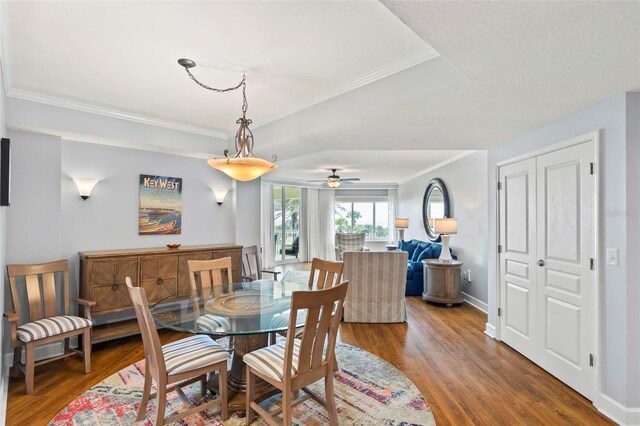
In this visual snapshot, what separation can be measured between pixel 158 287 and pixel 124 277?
1.21ft

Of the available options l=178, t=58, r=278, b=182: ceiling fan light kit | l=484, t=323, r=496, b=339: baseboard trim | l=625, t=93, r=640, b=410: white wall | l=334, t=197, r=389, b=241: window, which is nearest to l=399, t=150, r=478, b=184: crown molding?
l=334, t=197, r=389, b=241: window

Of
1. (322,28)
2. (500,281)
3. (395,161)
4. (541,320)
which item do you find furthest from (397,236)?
(322,28)

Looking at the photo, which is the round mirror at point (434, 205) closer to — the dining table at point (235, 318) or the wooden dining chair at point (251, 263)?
Answer: the wooden dining chair at point (251, 263)

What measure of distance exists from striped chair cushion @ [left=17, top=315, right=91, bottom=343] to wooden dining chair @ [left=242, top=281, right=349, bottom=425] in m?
1.82

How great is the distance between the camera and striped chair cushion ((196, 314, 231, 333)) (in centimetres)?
206

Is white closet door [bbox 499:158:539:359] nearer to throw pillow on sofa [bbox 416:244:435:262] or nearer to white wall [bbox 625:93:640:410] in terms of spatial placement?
white wall [bbox 625:93:640:410]

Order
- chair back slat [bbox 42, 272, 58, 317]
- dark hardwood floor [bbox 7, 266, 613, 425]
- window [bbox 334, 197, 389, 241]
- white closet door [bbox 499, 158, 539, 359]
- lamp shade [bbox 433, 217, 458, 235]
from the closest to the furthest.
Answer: dark hardwood floor [bbox 7, 266, 613, 425], chair back slat [bbox 42, 272, 58, 317], white closet door [bbox 499, 158, 539, 359], lamp shade [bbox 433, 217, 458, 235], window [bbox 334, 197, 389, 241]

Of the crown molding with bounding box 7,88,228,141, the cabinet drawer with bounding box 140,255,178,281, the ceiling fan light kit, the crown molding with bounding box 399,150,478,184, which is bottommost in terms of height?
the cabinet drawer with bounding box 140,255,178,281

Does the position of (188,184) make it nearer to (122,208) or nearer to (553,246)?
(122,208)

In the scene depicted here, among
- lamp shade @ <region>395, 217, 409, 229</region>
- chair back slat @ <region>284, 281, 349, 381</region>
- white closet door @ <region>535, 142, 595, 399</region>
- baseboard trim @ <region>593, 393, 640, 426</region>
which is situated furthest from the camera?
lamp shade @ <region>395, 217, 409, 229</region>

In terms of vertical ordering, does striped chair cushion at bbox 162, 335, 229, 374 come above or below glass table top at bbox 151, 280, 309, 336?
below

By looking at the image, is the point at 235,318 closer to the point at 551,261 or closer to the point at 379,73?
the point at 379,73

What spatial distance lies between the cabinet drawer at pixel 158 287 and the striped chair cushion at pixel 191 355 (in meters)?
1.55

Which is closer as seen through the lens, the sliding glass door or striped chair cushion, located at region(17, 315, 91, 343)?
striped chair cushion, located at region(17, 315, 91, 343)
